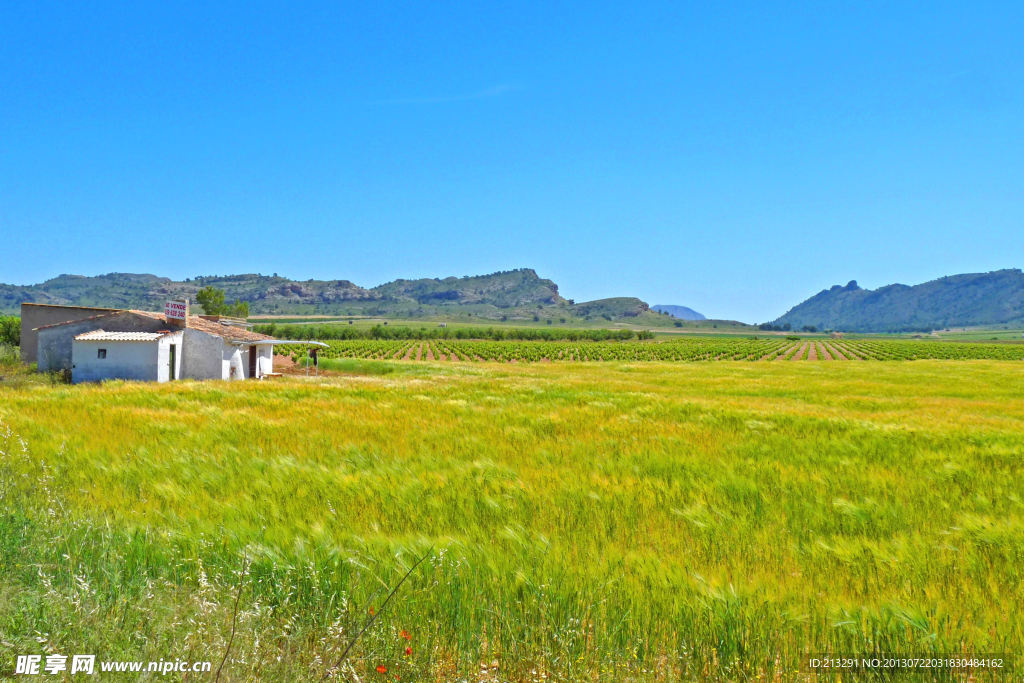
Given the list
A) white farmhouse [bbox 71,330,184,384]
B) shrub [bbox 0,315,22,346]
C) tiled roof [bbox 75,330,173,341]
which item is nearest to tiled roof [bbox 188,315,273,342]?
tiled roof [bbox 75,330,173,341]

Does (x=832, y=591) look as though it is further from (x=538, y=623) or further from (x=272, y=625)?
(x=272, y=625)

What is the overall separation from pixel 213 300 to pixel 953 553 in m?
107

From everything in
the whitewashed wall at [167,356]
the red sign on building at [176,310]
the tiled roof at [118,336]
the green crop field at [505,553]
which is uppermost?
the red sign on building at [176,310]

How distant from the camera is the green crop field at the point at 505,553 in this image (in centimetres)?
319

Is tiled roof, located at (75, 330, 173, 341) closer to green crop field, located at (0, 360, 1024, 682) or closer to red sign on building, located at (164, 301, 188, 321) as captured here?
red sign on building, located at (164, 301, 188, 321)

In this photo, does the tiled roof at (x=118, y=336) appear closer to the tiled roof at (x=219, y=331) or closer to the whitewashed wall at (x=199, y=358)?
the whitewashed wall at (x=199, y=358)

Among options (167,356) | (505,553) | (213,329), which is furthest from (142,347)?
(505,553)

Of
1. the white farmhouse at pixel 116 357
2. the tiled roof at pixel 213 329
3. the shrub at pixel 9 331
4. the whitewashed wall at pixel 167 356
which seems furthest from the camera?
the shrub at pixel 9 331

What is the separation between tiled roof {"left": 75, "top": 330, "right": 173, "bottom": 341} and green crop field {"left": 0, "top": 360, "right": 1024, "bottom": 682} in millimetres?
20197

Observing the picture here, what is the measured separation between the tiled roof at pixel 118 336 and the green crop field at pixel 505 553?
2020 centimetres

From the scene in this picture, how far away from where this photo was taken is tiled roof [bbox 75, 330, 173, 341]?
26.8 m

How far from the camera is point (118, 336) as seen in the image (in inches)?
1074

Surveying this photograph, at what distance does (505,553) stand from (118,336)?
1180 inches

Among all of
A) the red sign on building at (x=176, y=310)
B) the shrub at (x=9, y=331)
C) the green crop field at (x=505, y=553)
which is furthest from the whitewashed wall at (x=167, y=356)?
the green crop field at (x=505, y=553)
